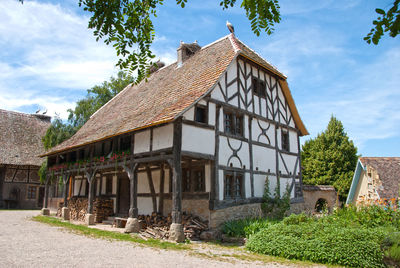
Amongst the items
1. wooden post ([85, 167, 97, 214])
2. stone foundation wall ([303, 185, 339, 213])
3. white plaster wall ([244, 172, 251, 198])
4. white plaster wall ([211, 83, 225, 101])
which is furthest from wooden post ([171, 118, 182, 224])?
stone foundation wall ([303, 185, 339, 213])

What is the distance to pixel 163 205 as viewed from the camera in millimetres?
12328

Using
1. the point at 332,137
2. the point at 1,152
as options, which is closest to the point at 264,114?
the point at 332,137

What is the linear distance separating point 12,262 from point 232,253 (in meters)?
5.02

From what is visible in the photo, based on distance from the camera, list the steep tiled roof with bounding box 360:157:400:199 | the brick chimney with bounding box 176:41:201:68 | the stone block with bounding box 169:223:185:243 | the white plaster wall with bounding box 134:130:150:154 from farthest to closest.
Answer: the brick chimney with bounding box 176:41:201:68, the steep tiled roof with bounding box 360:157:400:199, the white plaster wall with bounding box 134:130:150:154, the stone block with bounding box 169:223:185:243

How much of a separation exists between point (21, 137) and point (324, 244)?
28106 millimetres

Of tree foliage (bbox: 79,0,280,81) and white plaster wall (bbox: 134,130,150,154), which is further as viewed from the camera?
white plaster wall (bbox: 134,130,150,154)

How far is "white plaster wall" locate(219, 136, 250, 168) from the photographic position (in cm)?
1160

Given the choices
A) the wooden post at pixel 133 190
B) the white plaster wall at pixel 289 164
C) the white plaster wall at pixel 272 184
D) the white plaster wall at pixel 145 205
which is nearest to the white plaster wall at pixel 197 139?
the wooden post at pixel 133 190

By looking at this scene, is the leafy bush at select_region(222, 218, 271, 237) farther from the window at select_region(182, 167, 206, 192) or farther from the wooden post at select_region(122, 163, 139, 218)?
the wooden post at select_region(122, 163, 139, 218)

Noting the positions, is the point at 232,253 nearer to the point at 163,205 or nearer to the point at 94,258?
the point at 94,258

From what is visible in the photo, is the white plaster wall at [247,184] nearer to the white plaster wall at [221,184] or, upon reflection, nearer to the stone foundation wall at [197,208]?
the white plaster wall at [221,184]

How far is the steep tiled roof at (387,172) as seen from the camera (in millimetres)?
15555

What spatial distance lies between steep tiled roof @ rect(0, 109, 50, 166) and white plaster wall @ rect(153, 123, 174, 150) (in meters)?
19.2

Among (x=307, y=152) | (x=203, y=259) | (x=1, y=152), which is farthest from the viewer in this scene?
(x=307, y=152)
